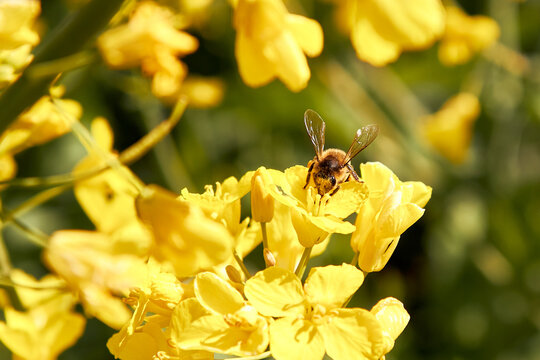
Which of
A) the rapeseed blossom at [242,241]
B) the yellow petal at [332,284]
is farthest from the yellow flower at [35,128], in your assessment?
the yellow petal at [332,284]

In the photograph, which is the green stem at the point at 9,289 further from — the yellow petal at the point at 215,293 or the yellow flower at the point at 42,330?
the yellow petal at the point at 215,293

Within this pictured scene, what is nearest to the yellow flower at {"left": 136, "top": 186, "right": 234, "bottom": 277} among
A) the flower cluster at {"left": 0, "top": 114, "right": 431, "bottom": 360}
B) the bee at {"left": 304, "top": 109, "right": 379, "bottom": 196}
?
the flower cluster at {"left": 0, "top": 114, "right": 431, "bottom": 360}

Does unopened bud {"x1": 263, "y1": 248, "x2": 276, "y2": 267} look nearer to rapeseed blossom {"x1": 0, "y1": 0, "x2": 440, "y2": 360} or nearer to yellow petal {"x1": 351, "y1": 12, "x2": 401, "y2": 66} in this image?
rapeseed blossom {"x1": 0, "y1": 0, "x2": 440, "y2": 360}

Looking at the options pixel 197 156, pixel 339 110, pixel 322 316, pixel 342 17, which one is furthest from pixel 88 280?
pixel 342 17

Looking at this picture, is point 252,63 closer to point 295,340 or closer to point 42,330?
point 295,340

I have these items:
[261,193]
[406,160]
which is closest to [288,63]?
[261,193]
